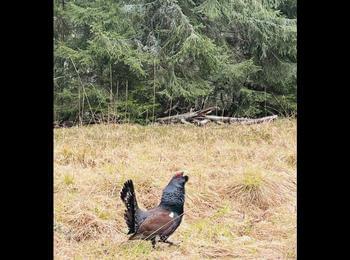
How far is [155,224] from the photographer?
2104 millimetres

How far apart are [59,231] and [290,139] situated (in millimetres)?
2424

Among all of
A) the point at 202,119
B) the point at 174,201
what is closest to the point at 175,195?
the point at 174,201

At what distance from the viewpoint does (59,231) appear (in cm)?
254

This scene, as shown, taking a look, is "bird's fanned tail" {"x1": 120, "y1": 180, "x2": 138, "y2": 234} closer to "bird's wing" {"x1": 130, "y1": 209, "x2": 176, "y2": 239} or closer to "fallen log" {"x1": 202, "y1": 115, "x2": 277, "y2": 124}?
"bird's wing" {"x1": 130, "y1": 209, "x2": 176, "y2": 239}

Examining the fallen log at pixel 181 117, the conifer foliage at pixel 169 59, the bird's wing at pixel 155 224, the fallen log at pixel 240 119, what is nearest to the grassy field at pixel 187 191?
the bird's wing at pixel 155 224

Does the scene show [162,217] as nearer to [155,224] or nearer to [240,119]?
[155,224]

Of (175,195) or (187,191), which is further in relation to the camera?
(187,191)

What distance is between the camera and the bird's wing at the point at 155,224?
2.09 meters

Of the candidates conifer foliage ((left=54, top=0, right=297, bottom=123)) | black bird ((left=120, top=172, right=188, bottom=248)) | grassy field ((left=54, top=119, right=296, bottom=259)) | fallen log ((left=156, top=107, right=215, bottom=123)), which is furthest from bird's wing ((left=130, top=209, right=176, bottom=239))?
fallen log ((left=156, top=107, right=215, bottom=123))

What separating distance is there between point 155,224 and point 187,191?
1.03 m

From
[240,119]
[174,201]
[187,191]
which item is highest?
[240,119]

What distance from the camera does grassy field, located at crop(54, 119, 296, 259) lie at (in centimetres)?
243
